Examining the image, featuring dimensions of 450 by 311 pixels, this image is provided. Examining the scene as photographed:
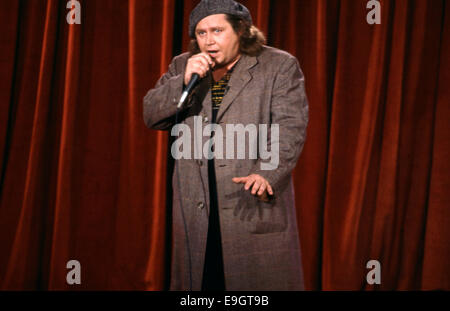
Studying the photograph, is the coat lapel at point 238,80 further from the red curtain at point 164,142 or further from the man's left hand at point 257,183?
the red curtain at point 164,142

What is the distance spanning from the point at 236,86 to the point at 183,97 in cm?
23

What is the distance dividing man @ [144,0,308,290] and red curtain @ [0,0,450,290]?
98 cm

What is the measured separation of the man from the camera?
136 cm

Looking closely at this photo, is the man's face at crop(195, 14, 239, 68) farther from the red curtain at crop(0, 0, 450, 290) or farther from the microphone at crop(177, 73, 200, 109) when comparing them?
the red curtain at crop(0, 0, 450, 290)

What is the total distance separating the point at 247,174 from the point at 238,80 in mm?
333

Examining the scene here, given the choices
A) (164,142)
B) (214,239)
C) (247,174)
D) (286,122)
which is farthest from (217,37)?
(164,142)

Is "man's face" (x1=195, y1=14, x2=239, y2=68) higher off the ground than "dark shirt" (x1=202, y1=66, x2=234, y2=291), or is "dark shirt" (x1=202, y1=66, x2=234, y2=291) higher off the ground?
"man's face" (x1=195, y1=14, x2=239, y2=68)

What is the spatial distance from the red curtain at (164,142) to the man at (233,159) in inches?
38.5

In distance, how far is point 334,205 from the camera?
7.78 feet

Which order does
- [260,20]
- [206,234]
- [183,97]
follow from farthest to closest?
[260,20] < [206,234] < [183,97]

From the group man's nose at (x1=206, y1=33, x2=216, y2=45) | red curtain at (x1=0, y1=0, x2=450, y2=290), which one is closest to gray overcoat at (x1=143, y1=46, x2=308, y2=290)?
man's nose at (x1=206, y1=33, x2=216, y2=45)
